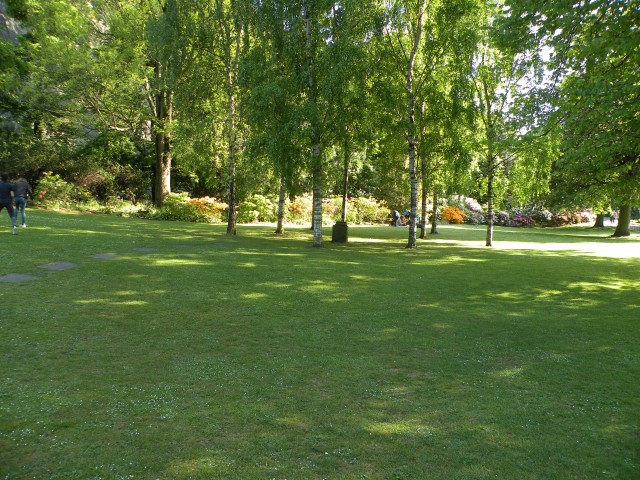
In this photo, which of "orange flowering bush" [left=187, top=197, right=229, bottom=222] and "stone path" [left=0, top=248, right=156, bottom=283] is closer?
"stone path" [left=0, top=248, right=156, bottom=283]

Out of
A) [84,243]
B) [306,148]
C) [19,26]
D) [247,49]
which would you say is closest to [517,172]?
[306,148]

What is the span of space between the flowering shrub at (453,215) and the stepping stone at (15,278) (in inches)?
1511

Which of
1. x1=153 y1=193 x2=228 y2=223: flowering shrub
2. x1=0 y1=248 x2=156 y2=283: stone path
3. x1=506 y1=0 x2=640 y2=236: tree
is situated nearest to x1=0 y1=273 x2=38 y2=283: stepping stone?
x1=0 y1=248 x2=156 y2=283: stone path

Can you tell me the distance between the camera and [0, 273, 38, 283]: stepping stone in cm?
864

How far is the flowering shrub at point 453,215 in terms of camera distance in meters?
42.7

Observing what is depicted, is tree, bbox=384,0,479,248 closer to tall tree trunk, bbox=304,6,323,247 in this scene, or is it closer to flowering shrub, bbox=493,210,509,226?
tall tree trunk, bbox=304,6,323,247

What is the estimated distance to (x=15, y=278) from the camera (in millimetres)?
8836

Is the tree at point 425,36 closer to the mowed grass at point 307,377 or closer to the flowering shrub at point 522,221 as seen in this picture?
the mowed grass at point 307,377

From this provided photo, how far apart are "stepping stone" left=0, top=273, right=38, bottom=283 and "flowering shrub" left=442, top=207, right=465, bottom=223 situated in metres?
38.4

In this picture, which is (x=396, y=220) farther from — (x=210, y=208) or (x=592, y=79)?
(x=592, y=79)

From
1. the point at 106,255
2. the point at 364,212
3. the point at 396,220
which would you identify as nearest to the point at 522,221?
the point at 396,220

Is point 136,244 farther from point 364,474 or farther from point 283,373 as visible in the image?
point 364,474

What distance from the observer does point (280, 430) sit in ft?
12.9

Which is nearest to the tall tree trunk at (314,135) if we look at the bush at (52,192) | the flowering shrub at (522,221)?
the bush at (52,192)
